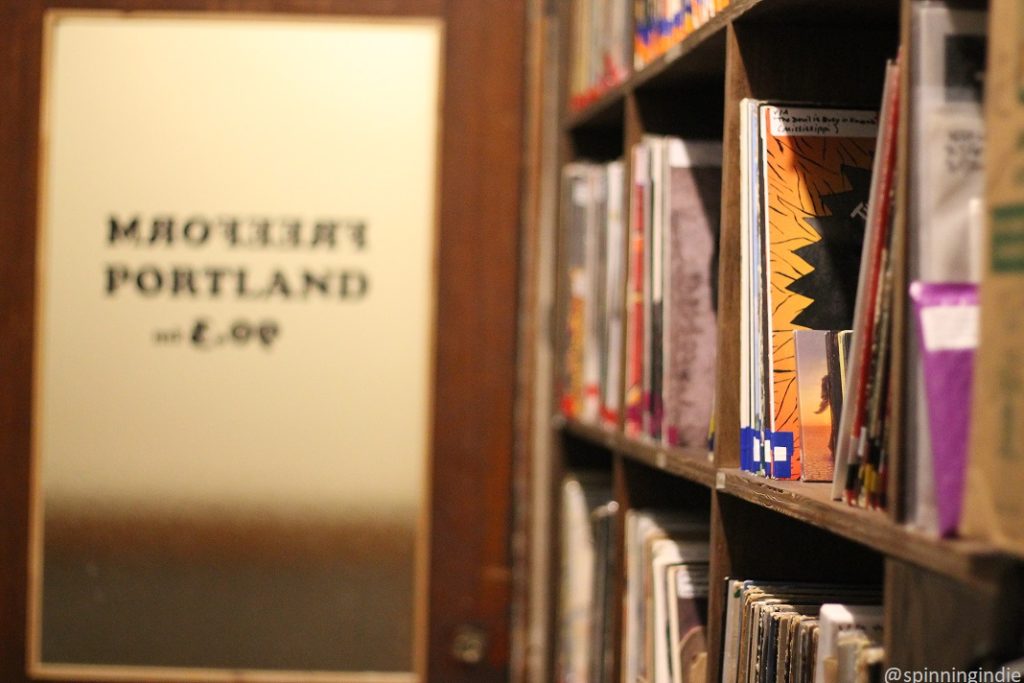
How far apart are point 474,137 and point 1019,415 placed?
1.73 meters

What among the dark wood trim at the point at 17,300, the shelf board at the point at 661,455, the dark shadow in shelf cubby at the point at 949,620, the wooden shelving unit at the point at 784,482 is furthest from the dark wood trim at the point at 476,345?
the dark shadow in shelf cubby at the point at 949,620

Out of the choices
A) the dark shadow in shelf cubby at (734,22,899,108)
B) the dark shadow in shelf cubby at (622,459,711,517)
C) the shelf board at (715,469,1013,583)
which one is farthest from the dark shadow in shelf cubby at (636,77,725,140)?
the shelf board at (715,469,1013,583)

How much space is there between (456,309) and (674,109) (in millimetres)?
796

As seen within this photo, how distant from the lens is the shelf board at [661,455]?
4.23 ft

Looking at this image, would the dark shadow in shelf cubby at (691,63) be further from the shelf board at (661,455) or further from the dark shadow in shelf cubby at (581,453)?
Result: the dark shadow in shelf cubby at (581,453)

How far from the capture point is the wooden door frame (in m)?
2.26

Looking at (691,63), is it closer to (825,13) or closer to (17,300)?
(825,13)

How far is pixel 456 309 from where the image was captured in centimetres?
230

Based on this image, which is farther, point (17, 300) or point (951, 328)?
point (17, 300)

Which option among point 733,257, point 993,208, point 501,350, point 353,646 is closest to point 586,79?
point 501,350

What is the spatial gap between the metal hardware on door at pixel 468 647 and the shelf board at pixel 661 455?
0.63 m

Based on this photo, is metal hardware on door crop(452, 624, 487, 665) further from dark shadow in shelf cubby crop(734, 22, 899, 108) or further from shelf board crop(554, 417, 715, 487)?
dark shadow in shelf cubby crop(734, 22, 899, 108)

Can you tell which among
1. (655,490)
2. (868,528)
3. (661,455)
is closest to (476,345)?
(655,490)

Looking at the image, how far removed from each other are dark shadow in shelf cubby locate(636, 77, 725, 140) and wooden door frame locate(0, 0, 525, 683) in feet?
2.22
